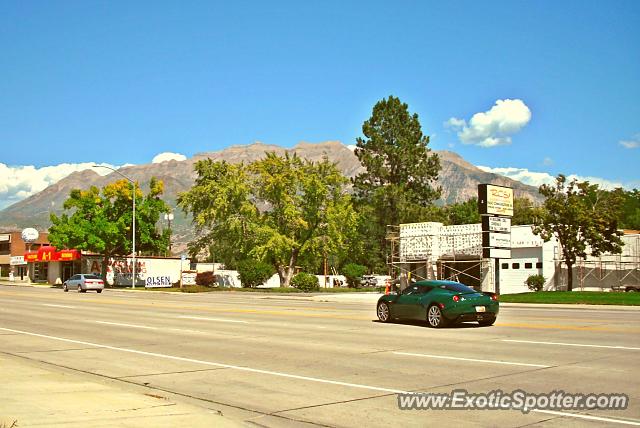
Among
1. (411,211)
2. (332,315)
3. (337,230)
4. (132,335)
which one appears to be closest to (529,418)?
(132,335)

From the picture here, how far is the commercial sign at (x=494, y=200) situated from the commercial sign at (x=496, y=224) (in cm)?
39

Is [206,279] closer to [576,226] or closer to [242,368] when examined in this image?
[576,226]

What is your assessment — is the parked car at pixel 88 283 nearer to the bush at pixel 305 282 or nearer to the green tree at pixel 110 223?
the green tree at pixel 110 223

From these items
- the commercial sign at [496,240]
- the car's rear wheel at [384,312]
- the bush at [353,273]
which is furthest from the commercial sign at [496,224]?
the bush at [353,273]

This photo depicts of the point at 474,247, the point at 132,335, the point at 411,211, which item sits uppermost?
the point at 411,211

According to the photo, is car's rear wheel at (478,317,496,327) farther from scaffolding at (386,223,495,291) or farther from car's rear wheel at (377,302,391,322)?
scaffolding at (386,223,495,291)

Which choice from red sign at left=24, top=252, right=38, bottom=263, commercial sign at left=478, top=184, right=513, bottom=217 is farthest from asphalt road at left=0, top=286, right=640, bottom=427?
red sign at left=24, top=252, right=38, bottom=263

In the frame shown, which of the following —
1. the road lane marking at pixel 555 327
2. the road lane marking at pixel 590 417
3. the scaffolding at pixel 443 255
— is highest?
the scaffolding at pixel 443 255

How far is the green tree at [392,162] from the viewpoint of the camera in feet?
277

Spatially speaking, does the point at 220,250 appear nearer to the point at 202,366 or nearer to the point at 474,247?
the point at 474,247

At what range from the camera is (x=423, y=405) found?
29.8 feet

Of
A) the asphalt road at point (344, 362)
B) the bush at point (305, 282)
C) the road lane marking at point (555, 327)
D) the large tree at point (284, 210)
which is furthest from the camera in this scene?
the large tree at point (284, 210)

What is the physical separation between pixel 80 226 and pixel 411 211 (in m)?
37.8

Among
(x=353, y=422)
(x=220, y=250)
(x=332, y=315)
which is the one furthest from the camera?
(x=220, y=250)
